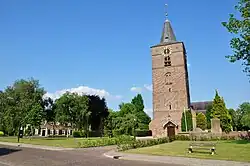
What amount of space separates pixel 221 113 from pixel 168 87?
14.3 m

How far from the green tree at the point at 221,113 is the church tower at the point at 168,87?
28.1 feet

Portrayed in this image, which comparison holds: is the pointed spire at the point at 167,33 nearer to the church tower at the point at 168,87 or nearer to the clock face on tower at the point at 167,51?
the church tower at the point at 168,87

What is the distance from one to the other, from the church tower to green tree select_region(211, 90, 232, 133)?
28.1ft

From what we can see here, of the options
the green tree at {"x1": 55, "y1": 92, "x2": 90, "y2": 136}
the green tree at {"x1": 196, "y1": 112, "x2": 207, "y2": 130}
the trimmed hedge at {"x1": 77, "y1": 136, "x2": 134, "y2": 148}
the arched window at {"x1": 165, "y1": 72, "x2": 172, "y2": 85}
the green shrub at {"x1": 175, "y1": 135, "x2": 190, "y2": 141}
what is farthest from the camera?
the green tree at {"x1": 55, "y1": 92, "x2": 90, "y2": 136}

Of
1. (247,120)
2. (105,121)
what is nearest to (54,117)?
(105,121)

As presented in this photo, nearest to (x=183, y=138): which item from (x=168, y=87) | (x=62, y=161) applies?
(x=168, y=87)

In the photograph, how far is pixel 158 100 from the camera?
5031 cm

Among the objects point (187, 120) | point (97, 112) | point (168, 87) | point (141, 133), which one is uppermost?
point (168, 87)

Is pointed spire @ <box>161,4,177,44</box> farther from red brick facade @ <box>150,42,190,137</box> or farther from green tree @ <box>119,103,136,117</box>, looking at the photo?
green tree @ <box>119,103,136,117</box>

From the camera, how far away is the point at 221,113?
53.8 meters

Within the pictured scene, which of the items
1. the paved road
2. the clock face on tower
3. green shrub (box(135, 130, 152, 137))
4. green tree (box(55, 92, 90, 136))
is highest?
the clock face on tower

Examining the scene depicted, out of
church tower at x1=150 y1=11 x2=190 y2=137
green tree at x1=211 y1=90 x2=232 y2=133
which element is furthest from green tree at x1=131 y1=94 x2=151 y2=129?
green tree at x1=211 y1=90 x2=232 y2=133

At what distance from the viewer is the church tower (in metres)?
48.3

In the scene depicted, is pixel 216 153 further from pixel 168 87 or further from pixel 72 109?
pixel 72 109
